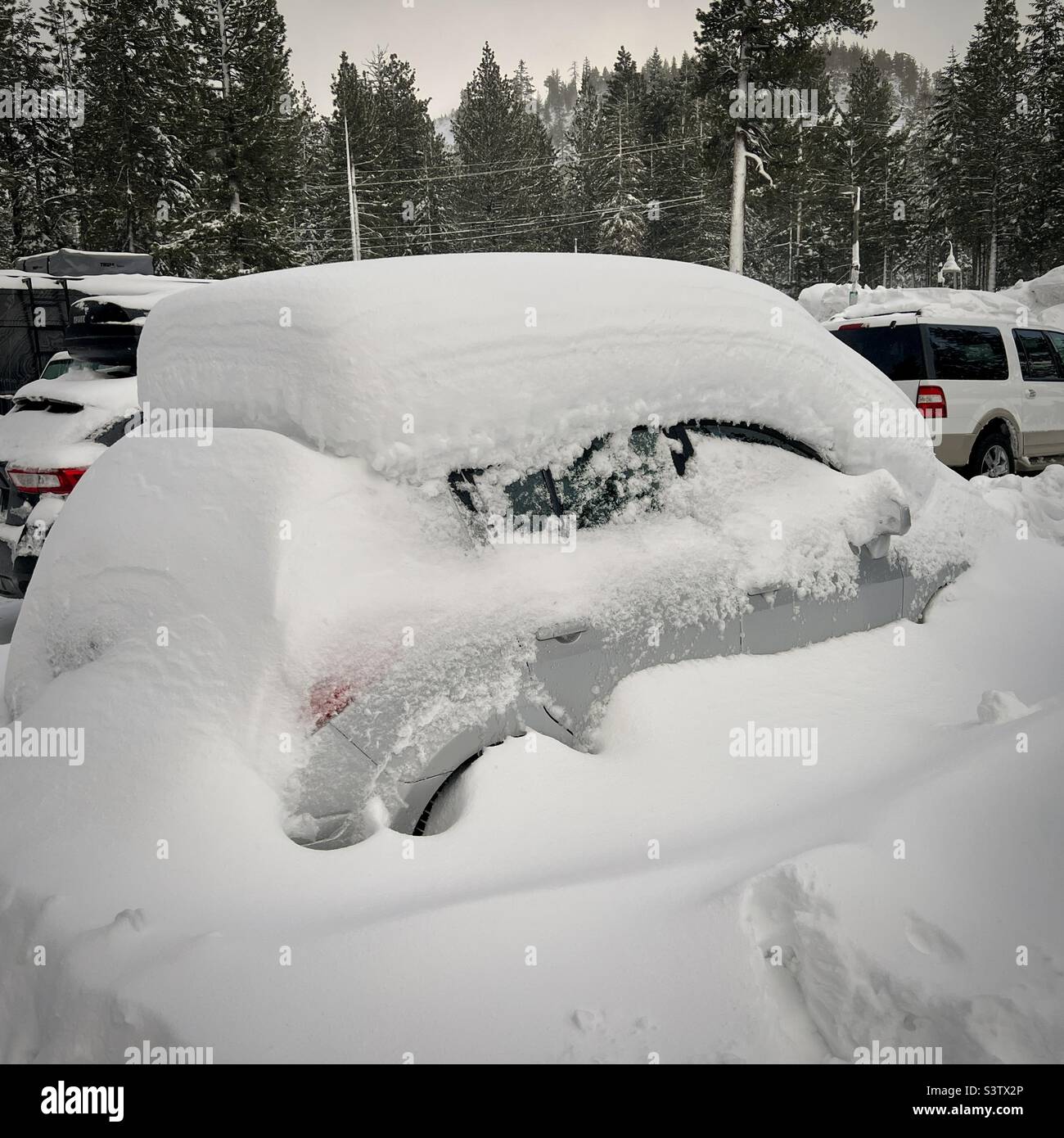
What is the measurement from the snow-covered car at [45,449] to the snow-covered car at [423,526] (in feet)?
10.1

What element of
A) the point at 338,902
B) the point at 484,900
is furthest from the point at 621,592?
the point at 338,902

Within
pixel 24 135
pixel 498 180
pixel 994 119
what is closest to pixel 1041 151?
pixel 994 119

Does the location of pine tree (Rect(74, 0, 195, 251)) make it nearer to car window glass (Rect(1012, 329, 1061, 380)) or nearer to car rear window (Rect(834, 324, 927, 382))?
car rear window (Rect(834, 324, 927, 382))

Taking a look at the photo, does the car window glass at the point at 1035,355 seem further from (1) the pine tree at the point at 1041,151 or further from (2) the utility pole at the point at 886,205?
(2) the utility pole at the point at 886,205

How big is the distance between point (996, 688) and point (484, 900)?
7.27 feet

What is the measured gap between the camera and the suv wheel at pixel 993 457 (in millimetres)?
9555

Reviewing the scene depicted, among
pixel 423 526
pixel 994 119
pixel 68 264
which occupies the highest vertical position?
pixel 994 119

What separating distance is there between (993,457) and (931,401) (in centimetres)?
142

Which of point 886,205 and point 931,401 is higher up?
point 886,205

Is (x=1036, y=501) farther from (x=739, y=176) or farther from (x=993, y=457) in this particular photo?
(x=739, y=176)

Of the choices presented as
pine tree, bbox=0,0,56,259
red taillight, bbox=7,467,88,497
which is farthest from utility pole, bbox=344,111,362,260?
red taillight, bbox=7,467,88,497

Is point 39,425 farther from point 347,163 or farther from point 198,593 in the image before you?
point 347,163

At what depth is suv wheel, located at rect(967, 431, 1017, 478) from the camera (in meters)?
9.55

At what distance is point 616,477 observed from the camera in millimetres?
2777
